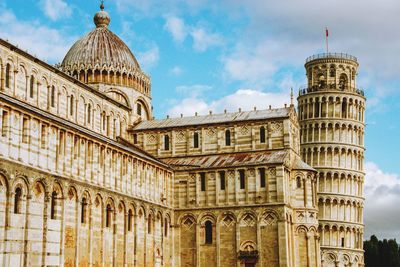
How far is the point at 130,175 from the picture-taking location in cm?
5312

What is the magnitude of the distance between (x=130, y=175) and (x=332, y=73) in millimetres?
46598

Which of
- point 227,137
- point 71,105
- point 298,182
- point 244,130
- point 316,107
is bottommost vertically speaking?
point 298,182

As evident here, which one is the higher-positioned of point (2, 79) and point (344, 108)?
point (344, 108)

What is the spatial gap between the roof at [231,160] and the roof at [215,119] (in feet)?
10.7

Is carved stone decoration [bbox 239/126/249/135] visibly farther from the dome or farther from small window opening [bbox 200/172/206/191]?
the dome

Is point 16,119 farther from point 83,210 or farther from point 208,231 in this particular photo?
point 208,231

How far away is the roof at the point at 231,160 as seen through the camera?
59.0 meters

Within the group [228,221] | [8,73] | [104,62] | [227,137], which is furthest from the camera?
[104,62]

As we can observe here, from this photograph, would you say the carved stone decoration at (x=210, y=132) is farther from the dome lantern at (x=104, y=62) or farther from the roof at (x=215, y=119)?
the dome lantern at (x=104, y=62)

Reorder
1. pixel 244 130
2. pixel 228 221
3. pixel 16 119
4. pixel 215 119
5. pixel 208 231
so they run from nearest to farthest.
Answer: pixel 16 119
pixel 228 221
pixel 208 231
pixel 244 130
pixel 215 119

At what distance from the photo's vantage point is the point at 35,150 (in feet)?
135

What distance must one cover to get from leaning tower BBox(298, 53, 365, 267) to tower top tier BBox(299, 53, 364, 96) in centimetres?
13

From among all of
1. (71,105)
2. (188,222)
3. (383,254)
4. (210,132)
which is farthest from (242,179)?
(383,254)

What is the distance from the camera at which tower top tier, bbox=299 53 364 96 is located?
91.3 m
